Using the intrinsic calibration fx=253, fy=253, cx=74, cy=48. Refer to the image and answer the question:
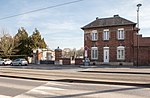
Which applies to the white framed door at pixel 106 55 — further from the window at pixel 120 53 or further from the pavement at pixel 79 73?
the pavement at pixel 79 73

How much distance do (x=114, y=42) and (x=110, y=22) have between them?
386cm

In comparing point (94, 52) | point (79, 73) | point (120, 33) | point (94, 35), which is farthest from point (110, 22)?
point (79, 73)

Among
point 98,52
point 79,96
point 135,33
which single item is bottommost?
point 79,96

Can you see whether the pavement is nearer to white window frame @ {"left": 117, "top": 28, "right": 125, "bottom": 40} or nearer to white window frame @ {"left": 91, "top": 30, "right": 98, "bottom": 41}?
white window frame @ {"left": 117, "top": 28, "right": 125, "bottom": 40}

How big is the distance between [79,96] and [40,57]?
47874 millimetres

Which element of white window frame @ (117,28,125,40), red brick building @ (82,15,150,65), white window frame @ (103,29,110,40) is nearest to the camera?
red brick building @ (82,15,150,65)

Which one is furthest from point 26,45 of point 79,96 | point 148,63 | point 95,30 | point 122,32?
point 79,96

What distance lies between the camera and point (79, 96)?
37.2 ft

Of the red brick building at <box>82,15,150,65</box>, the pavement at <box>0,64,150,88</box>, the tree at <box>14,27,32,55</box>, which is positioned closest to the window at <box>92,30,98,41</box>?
the red brick building at <box>82,15,150,65</box>

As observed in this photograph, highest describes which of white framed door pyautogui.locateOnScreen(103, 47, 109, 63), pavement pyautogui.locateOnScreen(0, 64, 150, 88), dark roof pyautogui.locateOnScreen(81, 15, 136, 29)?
dark roof pyautogui.locateOnScreen(81, 15, 136, 29)

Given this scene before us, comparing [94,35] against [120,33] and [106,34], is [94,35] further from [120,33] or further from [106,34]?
[120,33]

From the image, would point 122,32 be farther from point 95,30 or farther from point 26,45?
point 26,45

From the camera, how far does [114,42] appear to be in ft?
145

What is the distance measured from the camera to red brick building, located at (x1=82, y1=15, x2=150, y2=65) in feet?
137
